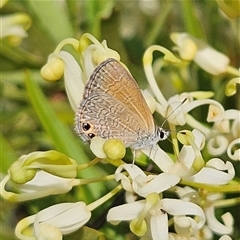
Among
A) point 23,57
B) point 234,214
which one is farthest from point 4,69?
point 234,214

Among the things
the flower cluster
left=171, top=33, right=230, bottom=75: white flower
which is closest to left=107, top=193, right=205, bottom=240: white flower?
the flower cluster

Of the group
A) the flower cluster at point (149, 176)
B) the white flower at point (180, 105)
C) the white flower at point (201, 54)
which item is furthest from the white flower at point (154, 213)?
the white flower at point (201, 54)

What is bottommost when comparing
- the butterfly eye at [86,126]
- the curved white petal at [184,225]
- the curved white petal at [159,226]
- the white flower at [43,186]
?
the curved white petal at [184,225]

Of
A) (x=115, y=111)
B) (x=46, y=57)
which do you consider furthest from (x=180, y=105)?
(x=46, y=57)

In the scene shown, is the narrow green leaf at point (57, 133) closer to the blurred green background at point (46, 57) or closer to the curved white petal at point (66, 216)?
the blurred green background at point (46, 57)

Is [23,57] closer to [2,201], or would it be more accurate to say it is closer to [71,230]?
[2,201]

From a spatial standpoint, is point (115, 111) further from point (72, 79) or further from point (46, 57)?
point (46, 57)

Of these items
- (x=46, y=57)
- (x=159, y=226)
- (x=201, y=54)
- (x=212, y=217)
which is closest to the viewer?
(x=159, y=226)

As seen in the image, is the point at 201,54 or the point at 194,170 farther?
the point at 201,54
